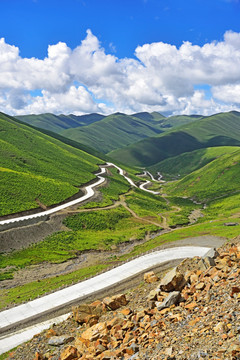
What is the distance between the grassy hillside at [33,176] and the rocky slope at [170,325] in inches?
2493

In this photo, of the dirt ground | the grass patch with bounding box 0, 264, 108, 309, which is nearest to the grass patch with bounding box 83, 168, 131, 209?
the dirt ground

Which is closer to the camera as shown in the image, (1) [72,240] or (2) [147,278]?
(2) [147,278]

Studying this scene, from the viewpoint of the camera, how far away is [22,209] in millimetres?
89312

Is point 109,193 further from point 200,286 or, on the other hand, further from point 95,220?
point 200,286

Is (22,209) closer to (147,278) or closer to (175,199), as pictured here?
(147,278)

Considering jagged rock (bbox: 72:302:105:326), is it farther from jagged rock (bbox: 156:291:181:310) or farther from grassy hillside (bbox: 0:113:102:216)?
grassy hillside (bbox: 0:113:102:216)

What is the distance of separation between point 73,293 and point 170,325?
92.7 ft

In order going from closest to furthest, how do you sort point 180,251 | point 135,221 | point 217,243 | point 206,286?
point 206,286 → point 180,251 → point 217,243 → point 135,221

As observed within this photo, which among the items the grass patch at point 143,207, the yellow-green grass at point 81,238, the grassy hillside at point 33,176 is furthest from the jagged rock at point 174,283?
the grass patch at point 143,207

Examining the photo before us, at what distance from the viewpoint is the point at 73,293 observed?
142ft

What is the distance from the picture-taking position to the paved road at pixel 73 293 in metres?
34.7

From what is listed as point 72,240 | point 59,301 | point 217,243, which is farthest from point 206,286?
point 72,240

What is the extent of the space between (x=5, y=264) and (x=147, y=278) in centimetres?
3958

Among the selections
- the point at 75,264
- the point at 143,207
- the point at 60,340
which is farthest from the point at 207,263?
the point at 143,207
